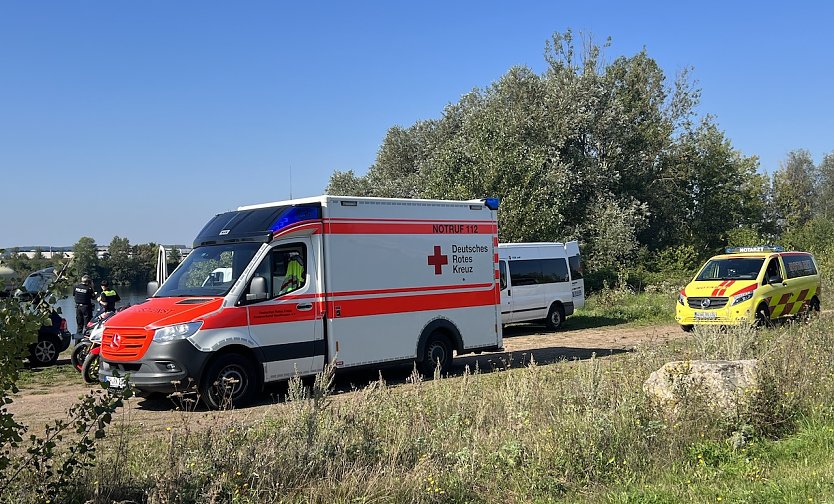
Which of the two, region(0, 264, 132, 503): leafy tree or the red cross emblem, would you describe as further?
the red cross emblem

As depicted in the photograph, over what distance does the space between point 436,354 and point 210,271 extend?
13.6 ft

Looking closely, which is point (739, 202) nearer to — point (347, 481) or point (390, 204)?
point (390, 204)

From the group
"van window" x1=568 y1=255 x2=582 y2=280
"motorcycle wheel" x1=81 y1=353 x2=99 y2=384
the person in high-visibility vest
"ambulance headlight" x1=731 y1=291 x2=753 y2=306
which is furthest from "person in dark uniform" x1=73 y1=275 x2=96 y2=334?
"ambulance headlight" x1=731 y1=291 x2=753 y2=306

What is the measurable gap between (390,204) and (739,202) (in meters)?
43.5

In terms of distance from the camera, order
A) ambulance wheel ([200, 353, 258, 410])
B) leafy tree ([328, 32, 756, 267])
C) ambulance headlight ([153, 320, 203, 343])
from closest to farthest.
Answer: ambulance headlight ([153, 320, 203, 343]) < ambulance wheel ([200, 353, 258, 410]) < leafy tree ([328, 32, 756, 267])

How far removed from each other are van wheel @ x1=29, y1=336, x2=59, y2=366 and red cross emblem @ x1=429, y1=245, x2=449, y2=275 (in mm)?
8884

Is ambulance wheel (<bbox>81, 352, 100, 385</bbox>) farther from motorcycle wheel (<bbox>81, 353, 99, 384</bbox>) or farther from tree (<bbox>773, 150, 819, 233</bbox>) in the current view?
tree (<bbox>773, 150, 819, 233</bbox>)

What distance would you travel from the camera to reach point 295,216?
10891 millimetres

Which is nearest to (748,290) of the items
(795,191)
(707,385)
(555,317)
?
(555,317)

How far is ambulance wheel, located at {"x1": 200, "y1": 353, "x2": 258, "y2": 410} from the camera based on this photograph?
973cm

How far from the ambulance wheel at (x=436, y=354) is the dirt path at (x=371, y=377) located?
523 millimetres

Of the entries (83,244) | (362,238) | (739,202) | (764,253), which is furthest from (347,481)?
(739,202)

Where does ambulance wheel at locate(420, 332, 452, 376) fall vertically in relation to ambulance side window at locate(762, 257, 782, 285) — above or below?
below

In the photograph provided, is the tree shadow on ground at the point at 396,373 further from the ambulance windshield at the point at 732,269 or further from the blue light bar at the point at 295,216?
the ambulance windshield at the point at 732,269
